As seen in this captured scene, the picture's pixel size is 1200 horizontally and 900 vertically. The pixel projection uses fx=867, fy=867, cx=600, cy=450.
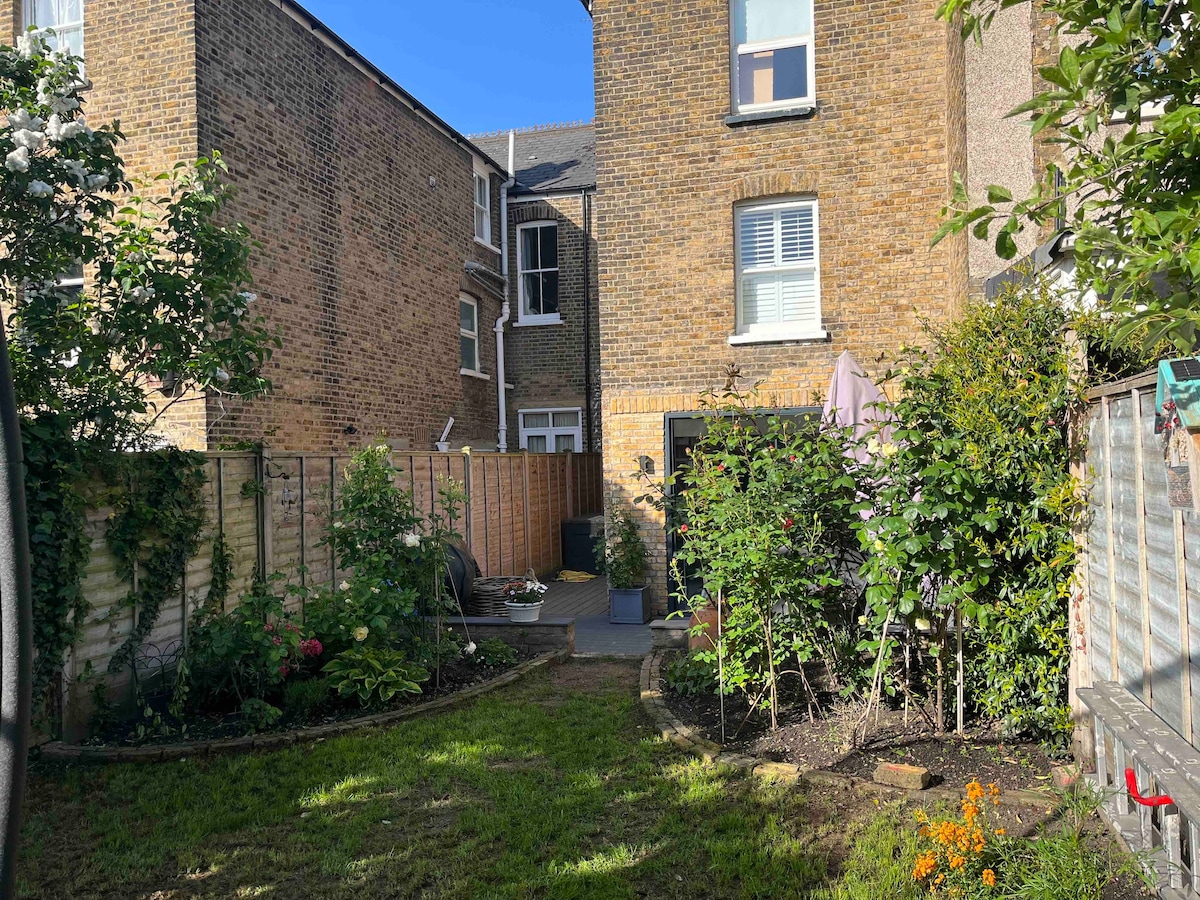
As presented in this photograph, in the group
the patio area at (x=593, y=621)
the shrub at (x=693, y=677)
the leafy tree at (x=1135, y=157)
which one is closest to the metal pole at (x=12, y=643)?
the leafy tree at (x=1135, y=157)

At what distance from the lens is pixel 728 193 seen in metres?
10.5

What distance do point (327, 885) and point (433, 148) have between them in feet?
46.3

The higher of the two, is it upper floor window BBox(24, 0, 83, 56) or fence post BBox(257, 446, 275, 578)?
upper floor window BBox(24, 0, 83, 56)

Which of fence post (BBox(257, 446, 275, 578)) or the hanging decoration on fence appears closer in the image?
the hanging decoration on fence

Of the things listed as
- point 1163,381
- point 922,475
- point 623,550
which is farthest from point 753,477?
point 623,550

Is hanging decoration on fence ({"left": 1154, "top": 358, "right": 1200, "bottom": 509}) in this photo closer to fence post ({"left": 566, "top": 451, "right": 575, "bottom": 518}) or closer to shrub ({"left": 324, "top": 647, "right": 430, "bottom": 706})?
shrub ({"left": 324, "top": 647, "right": 430, "bottom": 706})

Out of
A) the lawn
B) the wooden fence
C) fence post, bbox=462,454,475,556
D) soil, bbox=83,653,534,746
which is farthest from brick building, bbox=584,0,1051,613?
the lawn

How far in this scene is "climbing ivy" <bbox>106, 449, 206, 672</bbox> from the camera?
6281 mm

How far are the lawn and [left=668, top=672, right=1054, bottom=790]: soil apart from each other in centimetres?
40

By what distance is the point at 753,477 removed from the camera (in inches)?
223

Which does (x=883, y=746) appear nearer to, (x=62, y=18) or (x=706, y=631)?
(x=706, y=631)

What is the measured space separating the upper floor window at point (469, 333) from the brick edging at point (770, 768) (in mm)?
11641

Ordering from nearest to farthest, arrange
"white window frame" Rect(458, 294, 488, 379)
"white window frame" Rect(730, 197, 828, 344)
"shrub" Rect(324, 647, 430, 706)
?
"shrub" Rect(324, 647, 430, 706) → "white window frame" Rect(730, 197, 828, 344) → "white window frame" Rect(458, 294, 488, 379)

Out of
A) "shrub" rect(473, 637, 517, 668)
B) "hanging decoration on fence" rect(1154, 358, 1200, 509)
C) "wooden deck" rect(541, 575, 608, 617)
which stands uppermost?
"hanging decoration on fence" rect(1154, 358, 1200, 509)
